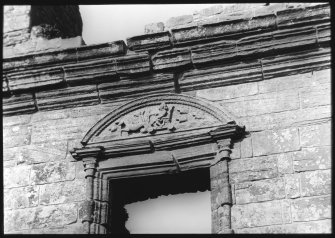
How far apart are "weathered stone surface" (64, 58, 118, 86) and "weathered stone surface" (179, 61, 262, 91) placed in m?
0.77

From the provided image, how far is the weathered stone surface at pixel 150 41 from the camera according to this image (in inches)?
270

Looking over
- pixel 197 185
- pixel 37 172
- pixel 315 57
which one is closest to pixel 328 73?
pixel 315 57

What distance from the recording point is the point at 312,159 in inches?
234

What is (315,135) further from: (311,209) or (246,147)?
(311,209)

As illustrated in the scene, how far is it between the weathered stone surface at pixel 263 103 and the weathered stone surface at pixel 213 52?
18.4 inches

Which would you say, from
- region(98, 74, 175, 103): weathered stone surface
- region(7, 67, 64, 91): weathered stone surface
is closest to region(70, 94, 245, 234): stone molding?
region(98, 74, 175, 103): weathered stone surface

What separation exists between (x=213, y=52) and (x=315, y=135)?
139 cm

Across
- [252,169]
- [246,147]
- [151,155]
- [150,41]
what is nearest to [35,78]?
[150,41]

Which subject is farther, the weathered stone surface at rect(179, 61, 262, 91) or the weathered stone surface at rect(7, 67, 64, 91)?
the weathered stone surface at rect(7, 67, 64, 91)

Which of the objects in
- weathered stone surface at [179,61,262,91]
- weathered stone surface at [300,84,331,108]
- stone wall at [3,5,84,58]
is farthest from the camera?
stone wall at [3,5,84,58]

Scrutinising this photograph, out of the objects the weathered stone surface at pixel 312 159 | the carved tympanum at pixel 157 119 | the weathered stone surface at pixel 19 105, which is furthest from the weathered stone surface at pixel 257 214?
the weathered stone surface at pixel 19 105

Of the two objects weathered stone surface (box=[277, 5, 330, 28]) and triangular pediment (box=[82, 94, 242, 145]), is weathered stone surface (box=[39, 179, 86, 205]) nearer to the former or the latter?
triangular pediment (box=[82, 94, 242, 145])

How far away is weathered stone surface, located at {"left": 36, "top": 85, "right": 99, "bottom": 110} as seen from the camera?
6.96 metres

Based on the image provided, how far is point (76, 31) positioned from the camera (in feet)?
→ 28.8
